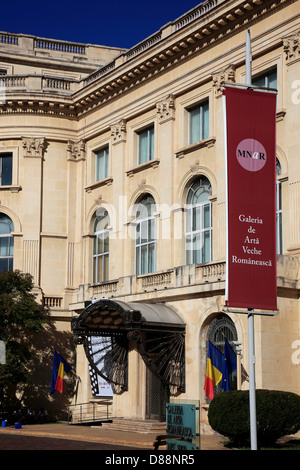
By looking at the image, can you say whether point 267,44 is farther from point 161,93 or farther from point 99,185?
point 99,185

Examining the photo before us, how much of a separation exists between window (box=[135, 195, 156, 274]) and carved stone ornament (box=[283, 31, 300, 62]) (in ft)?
38.9

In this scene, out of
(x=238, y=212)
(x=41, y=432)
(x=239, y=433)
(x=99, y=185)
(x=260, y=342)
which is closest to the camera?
(x=238, y=212)

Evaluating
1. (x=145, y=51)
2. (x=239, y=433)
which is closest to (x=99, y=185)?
(x=145, y=51)

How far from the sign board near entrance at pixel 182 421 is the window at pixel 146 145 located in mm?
23577

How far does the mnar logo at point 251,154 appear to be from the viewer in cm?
2186

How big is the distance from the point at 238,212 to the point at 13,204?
2986 cm

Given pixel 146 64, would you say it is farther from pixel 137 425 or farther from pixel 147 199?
pixel 137 425

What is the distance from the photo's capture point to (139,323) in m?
35.8

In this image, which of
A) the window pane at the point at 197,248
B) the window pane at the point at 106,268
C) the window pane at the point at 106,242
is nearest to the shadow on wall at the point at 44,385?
the window pane at the point at 106,268

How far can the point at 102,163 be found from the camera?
49219 mm

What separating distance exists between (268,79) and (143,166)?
988cm

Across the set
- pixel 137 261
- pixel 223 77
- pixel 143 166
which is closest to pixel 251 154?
pixel 223 77

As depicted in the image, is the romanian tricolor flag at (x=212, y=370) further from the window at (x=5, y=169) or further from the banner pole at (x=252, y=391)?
the window at (x=5, y=169)

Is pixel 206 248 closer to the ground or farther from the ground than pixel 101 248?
closer to the ground
